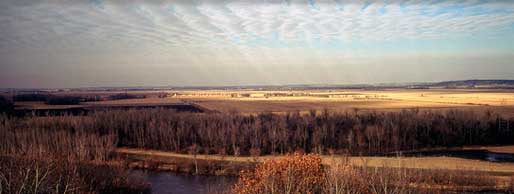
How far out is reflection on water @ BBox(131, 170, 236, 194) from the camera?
25.1 m

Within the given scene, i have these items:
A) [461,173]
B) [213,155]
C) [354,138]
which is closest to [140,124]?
[213,155]

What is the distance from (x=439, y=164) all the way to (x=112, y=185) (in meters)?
24.1

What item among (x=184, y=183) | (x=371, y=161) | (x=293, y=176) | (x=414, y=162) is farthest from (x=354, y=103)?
(x=293, y=176)

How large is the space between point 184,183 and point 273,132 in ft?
56.0

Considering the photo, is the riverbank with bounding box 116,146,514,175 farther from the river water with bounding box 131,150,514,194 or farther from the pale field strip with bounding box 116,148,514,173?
the river water with bounding box 131,150,514,194

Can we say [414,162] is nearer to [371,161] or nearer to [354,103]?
[371,161]

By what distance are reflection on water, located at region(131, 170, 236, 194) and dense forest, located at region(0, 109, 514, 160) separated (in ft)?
33.4

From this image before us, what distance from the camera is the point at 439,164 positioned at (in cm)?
3169

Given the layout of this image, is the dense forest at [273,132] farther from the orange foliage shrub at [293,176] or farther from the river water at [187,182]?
the orange foliage shrub at [293,176]

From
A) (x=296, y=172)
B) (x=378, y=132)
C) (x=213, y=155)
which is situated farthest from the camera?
(x=378, y=132)

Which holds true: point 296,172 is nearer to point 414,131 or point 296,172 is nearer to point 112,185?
point 112,185

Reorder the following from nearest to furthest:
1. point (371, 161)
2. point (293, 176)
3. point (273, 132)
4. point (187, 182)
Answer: point (293, 176)
point (187, 182)
point (371, 161)
point (273, 132)

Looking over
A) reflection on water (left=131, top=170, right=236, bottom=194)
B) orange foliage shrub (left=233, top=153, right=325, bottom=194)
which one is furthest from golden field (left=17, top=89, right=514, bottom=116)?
orange foliage shrub (left=233, top=153, right=325, bottom=194)

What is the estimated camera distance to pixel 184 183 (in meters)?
28.0
